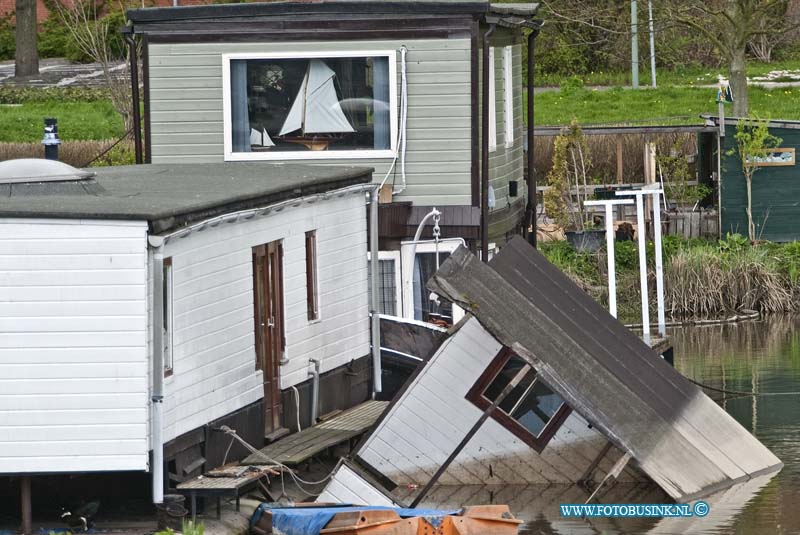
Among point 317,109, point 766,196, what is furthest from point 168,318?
point 766,196

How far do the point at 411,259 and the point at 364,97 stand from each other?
7.56 ft

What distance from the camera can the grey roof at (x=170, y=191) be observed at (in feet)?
43.0

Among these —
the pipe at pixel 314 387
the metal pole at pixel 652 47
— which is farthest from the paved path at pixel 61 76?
the pipe at pixel 314 387

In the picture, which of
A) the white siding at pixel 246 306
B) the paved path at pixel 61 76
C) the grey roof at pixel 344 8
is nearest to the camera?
the white siding at pixel 246 306

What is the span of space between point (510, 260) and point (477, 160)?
4531 millimetres

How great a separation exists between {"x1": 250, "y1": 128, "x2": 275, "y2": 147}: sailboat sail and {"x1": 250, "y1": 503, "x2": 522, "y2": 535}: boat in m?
8.65

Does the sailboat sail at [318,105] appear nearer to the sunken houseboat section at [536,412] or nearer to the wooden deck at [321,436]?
the wooden deck at [321,436]

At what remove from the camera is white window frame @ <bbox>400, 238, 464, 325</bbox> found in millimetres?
21812

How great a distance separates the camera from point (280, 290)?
54.4ft

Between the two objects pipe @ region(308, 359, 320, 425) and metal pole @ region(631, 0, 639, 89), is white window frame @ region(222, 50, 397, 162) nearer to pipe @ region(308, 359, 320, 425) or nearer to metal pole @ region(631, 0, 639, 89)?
pipe @ region(308, 359, 320, 425)

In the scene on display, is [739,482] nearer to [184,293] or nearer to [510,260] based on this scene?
[510,260]

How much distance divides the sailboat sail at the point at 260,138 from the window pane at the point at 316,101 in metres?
0.01

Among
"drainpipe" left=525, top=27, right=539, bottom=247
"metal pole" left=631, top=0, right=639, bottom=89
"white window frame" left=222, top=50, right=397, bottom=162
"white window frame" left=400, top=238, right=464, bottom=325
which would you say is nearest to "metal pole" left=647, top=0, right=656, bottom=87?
"metal pole" left=631, top=0, right=639, bottom=89

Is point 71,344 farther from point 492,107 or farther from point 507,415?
point 492,107
